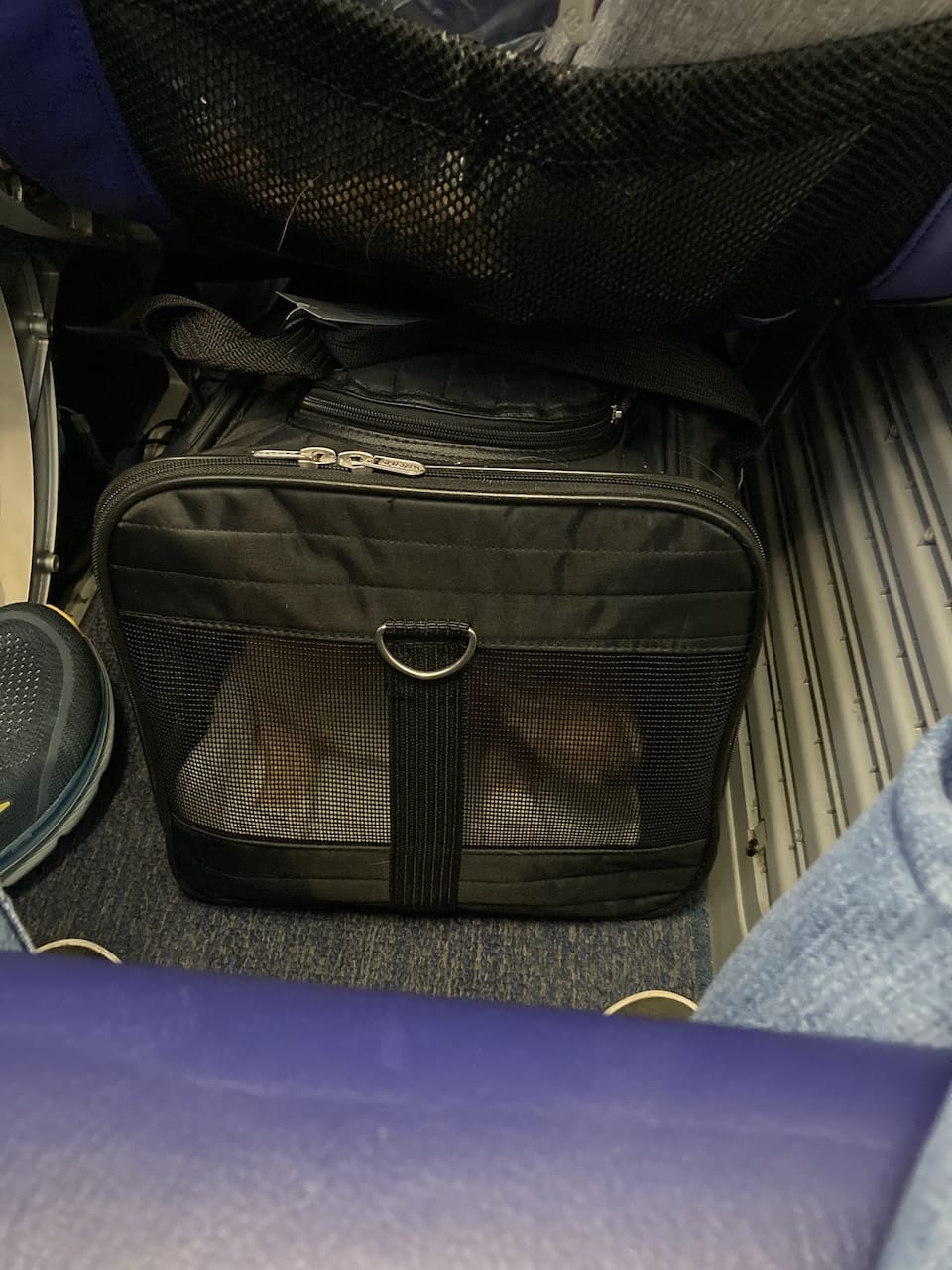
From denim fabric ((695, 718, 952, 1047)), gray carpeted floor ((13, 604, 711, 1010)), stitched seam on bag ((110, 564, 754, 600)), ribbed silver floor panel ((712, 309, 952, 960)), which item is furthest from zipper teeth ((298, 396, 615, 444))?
gray carpeted floor ((13, 604, 711, 1010))

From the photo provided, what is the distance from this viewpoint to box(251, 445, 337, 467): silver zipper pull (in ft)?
2.02

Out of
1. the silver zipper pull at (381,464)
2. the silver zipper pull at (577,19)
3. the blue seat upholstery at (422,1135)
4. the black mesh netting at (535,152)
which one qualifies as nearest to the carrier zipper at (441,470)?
the silver zipper pull at (381,464)

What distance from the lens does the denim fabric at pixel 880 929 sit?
307 mm

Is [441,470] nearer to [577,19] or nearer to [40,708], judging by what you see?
[577,19]

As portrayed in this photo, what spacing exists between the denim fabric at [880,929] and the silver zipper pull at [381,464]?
0.37 meters

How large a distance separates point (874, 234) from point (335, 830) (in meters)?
0.60

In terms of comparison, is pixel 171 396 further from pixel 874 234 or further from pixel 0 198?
pixel 874 234

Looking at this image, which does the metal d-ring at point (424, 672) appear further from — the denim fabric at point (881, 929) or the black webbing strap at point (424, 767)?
the denim fabric at point (881, 929)

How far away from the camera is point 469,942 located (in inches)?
34.9

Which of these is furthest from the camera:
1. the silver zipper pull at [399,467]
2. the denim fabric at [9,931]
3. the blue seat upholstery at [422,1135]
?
the silver zipper pull at [399,467]

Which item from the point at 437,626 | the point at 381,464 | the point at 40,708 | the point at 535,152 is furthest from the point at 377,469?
the point at 40,708

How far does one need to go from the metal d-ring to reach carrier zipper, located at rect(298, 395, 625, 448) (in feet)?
0.47

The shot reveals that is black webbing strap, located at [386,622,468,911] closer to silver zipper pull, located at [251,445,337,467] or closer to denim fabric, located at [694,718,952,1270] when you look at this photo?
silver zipper pull, located at [251,445,337,467]

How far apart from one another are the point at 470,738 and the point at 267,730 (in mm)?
174
